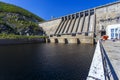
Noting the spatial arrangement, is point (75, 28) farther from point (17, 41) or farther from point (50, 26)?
point (17, 41)

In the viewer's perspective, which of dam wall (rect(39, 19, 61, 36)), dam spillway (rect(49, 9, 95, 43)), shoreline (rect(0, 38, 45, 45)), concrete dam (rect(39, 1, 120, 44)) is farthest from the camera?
dam wall (rect(39, 19, 61, 36))

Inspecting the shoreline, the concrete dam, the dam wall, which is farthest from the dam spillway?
the shoreline

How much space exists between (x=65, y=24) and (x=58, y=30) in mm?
5253

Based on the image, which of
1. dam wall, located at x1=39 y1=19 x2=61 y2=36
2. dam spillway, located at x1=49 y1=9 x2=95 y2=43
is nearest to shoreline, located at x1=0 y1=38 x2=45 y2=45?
dam spillway, located at x1=49 y1=9 x2=95 y2=43

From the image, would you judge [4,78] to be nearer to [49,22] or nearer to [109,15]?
[109,15]

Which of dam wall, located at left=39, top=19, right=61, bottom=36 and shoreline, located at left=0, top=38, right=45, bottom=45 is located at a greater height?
dam wall, located at left=39, top=19, right=61, bottom=36

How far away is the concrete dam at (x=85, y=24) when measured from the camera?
207 ft

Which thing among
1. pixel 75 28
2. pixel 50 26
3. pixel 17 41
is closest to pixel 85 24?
pixel 75 28

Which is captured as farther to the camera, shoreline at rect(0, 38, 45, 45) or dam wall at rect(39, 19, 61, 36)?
dam wall at rect(39, 19, 61, 36)

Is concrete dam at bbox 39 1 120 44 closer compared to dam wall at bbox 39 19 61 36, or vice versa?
concrete dam at bbox 39 1 120 44

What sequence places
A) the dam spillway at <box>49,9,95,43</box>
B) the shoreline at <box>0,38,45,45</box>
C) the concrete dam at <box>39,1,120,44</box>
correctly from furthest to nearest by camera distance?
the shoreline at <box>0,38,45,45</box>
the dam spillway at <box>49,9,95,43</box>
the concrete dam at <box>39,1,120,44</box>

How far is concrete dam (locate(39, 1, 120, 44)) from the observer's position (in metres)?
63.1

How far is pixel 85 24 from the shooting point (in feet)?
247

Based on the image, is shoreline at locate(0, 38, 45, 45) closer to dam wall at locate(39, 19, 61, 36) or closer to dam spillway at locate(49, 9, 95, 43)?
dam spillway at locate(49, 9, 95, 43)
